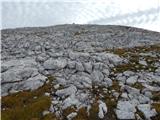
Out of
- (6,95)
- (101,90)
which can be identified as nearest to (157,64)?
(101,90)

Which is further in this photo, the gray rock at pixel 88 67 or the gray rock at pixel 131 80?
the gray rock at pixel 88 67

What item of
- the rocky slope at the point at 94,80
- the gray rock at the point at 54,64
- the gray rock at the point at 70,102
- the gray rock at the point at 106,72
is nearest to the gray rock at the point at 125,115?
the rocky slope at the point at 94,80

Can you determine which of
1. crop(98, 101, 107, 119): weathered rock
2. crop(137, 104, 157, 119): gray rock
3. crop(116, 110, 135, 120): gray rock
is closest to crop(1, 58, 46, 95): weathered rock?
crop(98, 101, 107, 119): weathered rock

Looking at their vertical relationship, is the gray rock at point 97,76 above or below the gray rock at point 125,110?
above

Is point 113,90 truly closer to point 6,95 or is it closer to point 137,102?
point 137,102

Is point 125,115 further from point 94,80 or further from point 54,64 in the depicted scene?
point 54,64

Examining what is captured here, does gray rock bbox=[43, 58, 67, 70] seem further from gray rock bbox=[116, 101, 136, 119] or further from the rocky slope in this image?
gray rock bbox=[116, 101, 136, 119]

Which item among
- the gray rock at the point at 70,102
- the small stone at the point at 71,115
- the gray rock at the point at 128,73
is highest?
the gray rock at the point at 128,73

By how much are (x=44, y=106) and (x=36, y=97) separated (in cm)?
151

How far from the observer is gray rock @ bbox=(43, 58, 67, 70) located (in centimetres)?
2133

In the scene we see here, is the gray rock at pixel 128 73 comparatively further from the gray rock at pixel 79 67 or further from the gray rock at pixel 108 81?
the gray rock at pixel 79 67

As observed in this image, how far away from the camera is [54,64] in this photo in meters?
21.6

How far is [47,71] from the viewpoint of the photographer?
20.9m

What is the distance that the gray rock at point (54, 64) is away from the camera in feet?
70.0
